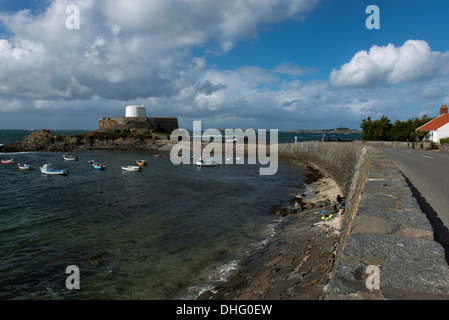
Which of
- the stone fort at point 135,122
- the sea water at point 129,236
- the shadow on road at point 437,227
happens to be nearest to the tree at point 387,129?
the sea water at point 129,236

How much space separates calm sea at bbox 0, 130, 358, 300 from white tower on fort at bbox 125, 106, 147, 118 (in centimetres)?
7306

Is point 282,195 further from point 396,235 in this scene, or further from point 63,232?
point 396,235

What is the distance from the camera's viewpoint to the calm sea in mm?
8766

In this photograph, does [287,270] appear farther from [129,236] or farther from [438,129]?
[438,129]

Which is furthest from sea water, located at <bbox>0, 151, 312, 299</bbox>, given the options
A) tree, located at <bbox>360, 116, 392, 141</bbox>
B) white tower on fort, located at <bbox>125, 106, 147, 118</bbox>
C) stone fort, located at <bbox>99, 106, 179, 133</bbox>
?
white tower on fort, located at <bbox>125, 106, 147, 118</bbox>

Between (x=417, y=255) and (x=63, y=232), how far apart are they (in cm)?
1527

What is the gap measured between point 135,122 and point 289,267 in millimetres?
92428

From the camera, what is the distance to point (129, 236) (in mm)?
12977

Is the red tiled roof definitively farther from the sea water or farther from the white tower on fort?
the white tower on fort

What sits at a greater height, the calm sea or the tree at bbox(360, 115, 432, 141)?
the tree at bbox(360, 115, 432, 141)

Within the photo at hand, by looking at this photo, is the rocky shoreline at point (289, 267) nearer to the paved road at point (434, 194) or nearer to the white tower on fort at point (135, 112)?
the paved road at point (434, 194)

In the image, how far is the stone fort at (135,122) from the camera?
91750mm

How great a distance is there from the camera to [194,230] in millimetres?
13508
